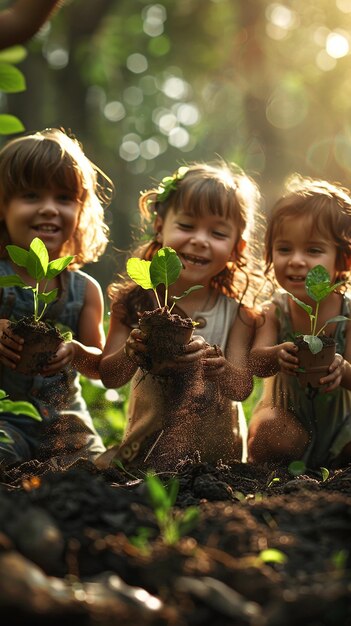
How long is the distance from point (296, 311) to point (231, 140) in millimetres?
24243

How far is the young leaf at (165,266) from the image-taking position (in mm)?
2721

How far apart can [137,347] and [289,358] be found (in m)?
0.61

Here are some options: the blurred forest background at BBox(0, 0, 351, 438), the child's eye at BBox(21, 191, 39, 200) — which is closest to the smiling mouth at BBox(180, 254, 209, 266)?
the child's eye at BBox(21, 191, 39, 200)

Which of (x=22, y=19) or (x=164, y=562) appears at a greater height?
(x=22, y=19)

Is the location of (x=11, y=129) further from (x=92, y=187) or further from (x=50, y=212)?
(x=92, y=187)

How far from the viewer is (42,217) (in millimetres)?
3346

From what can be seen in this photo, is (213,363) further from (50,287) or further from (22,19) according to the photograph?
(22,19)

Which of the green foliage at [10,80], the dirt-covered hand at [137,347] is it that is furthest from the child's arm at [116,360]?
the green foliage at [10,80]

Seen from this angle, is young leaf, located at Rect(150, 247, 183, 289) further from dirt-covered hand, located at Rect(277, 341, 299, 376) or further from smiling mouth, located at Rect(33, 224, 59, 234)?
smiling mouth, located at Rect(33, 224, 59, 234)

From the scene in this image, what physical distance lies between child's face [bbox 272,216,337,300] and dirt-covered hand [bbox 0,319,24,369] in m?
1.24

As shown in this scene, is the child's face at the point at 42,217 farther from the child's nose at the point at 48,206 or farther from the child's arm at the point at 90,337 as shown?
the child's arm at the point at 90,337

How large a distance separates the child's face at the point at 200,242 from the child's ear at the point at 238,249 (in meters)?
0.11

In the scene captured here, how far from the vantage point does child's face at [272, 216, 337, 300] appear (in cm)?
331

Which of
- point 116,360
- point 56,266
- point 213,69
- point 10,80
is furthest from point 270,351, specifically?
point 213,69
